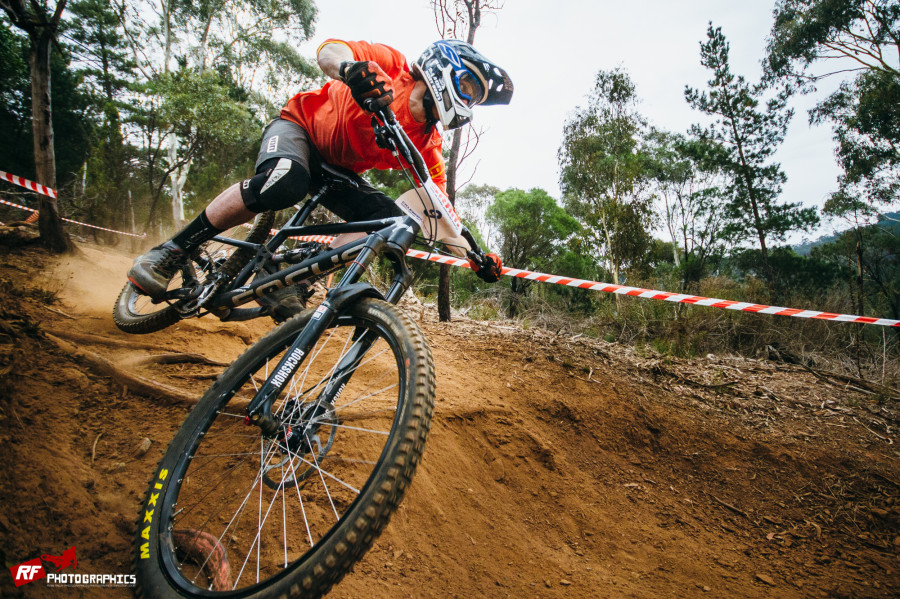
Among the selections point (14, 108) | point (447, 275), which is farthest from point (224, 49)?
point (447, 275)

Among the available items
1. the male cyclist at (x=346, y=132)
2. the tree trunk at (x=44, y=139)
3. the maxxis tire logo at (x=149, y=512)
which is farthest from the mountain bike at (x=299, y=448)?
the tree trunk at (x=44, y=139)

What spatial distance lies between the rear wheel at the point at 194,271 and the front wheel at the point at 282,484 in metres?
1.01

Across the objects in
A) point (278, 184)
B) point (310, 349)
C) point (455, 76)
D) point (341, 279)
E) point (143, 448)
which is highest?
point (455, 76)

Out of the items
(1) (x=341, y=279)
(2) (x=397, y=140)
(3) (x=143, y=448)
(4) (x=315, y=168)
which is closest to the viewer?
(1) (x=341, y=279)

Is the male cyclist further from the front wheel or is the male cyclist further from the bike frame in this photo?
the front wheel

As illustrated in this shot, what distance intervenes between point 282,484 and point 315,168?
1785mm

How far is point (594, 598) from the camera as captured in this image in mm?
1735

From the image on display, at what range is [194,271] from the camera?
259cm

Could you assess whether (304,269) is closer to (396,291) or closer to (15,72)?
(396,291)

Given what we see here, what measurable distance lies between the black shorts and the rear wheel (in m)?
0.49

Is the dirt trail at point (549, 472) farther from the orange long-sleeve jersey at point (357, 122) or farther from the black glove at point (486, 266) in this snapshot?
the orange long-sleeve jersey at point (357, 122)

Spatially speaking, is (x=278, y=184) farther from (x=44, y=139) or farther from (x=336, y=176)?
(x=44, y=139)

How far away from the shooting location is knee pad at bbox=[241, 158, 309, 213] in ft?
6.88

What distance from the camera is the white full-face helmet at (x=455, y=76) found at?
196cm
